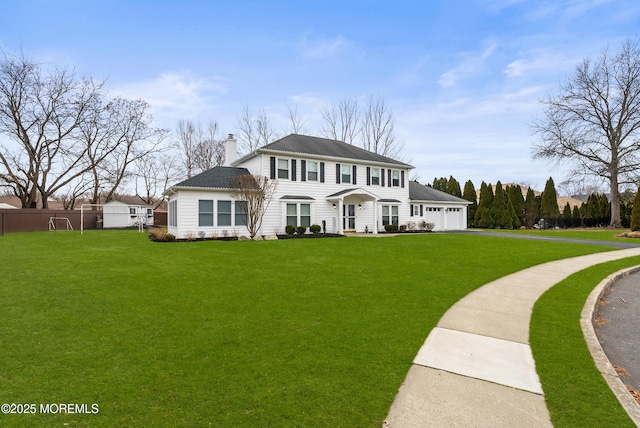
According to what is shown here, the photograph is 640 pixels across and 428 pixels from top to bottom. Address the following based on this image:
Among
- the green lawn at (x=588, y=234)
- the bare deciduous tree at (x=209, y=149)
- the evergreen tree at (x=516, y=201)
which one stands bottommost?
the green lawn at (x=588, y=234)

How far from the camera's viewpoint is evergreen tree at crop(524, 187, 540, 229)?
110 feet

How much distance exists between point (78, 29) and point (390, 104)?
98.4ft

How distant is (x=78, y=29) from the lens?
1399cm

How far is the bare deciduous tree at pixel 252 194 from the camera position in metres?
17.3

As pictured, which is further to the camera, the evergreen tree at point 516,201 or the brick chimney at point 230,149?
the evergreen tree at point 516,201

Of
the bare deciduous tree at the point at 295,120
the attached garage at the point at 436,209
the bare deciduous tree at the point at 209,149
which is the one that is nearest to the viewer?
the attached garage at the point at 436,209

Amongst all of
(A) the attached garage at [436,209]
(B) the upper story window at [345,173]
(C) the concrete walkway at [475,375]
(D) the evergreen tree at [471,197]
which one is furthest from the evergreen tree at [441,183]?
(C) the concrete walkway at [475,375]

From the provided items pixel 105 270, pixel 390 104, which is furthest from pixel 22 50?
pixel 390 104

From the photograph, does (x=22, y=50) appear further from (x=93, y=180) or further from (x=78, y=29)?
(x=78, y=29)

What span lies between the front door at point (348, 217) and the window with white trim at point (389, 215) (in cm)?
234

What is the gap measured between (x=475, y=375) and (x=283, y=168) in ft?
57.6

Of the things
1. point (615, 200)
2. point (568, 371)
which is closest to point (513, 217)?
point (615, 200)

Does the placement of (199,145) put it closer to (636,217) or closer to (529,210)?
(529,210)

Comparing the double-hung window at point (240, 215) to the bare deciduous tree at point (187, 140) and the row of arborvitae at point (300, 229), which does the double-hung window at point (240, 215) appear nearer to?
the row of arborvitae at point (300, 229)
